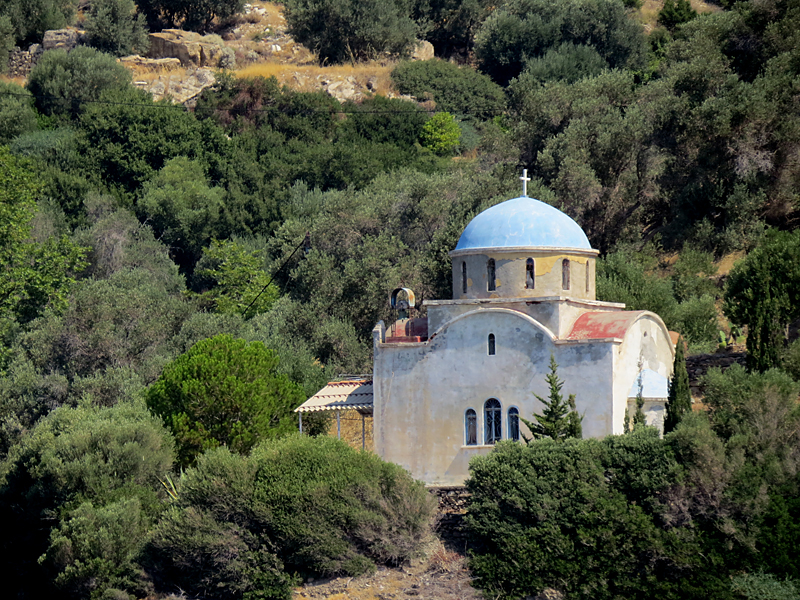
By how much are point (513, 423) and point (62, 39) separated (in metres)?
55.6

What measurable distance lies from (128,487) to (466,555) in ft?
31.5

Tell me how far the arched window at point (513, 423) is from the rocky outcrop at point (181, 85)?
45.0 meters

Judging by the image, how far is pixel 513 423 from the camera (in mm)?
27188

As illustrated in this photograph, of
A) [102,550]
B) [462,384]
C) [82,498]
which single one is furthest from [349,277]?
[102,550]

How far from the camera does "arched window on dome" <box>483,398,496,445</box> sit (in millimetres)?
27359

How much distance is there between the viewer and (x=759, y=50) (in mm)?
42656

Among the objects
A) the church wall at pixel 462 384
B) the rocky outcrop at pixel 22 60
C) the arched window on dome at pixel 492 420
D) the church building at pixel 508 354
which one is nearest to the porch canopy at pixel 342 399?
the church building at pixel 508 354

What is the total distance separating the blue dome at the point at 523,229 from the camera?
2823cm

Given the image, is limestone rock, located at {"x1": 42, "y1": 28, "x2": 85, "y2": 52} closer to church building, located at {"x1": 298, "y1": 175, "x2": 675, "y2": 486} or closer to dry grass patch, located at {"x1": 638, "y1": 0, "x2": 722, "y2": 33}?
dry grass patch, located at {"x1": 638, "y1": 0, "x2": 722, "y2": 33}

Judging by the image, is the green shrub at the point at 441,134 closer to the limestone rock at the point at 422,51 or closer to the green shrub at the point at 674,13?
the limestone rock at the point at 422,51

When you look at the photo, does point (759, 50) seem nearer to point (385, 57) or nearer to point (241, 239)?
point (241, 239)

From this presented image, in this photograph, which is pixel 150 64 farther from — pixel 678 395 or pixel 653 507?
pixel 653 507

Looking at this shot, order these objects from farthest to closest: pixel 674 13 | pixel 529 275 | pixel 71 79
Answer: pixel 674 13, pixel 71 79, pixel 529 275

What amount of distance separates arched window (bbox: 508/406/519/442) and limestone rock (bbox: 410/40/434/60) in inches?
2060
